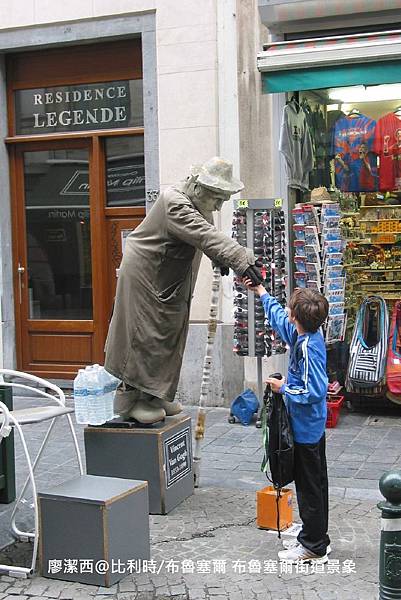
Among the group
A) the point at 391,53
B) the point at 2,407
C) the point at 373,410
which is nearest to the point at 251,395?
the point at 373,410

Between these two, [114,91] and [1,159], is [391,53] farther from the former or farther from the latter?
[1,159]

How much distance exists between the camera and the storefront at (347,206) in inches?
320

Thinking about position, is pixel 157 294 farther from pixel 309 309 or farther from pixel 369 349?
pixel 369 349

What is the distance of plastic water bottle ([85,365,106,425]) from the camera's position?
552 centimetres

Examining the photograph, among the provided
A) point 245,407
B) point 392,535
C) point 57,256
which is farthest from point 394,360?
point 392,535

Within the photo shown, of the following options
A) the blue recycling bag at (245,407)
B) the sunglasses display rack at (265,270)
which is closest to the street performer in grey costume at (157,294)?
the sunglasses display rack at (265,270)

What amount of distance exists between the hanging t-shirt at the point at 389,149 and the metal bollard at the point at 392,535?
527 centimetres

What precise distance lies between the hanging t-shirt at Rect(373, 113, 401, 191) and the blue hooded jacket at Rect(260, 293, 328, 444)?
4187 mm

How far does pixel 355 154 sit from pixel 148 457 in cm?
419

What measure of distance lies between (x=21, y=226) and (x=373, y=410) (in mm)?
4320

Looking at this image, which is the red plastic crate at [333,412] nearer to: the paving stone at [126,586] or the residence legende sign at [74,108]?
the paving stone at [126,586]

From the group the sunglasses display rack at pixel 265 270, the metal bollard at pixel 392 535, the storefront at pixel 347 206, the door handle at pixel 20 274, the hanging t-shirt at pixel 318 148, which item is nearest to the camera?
the metal bollard at pixel 392 535

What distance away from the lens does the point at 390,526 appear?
3576mm

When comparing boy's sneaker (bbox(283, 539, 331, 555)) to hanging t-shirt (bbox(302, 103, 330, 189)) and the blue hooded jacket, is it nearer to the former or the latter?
the blue hooded jacket
